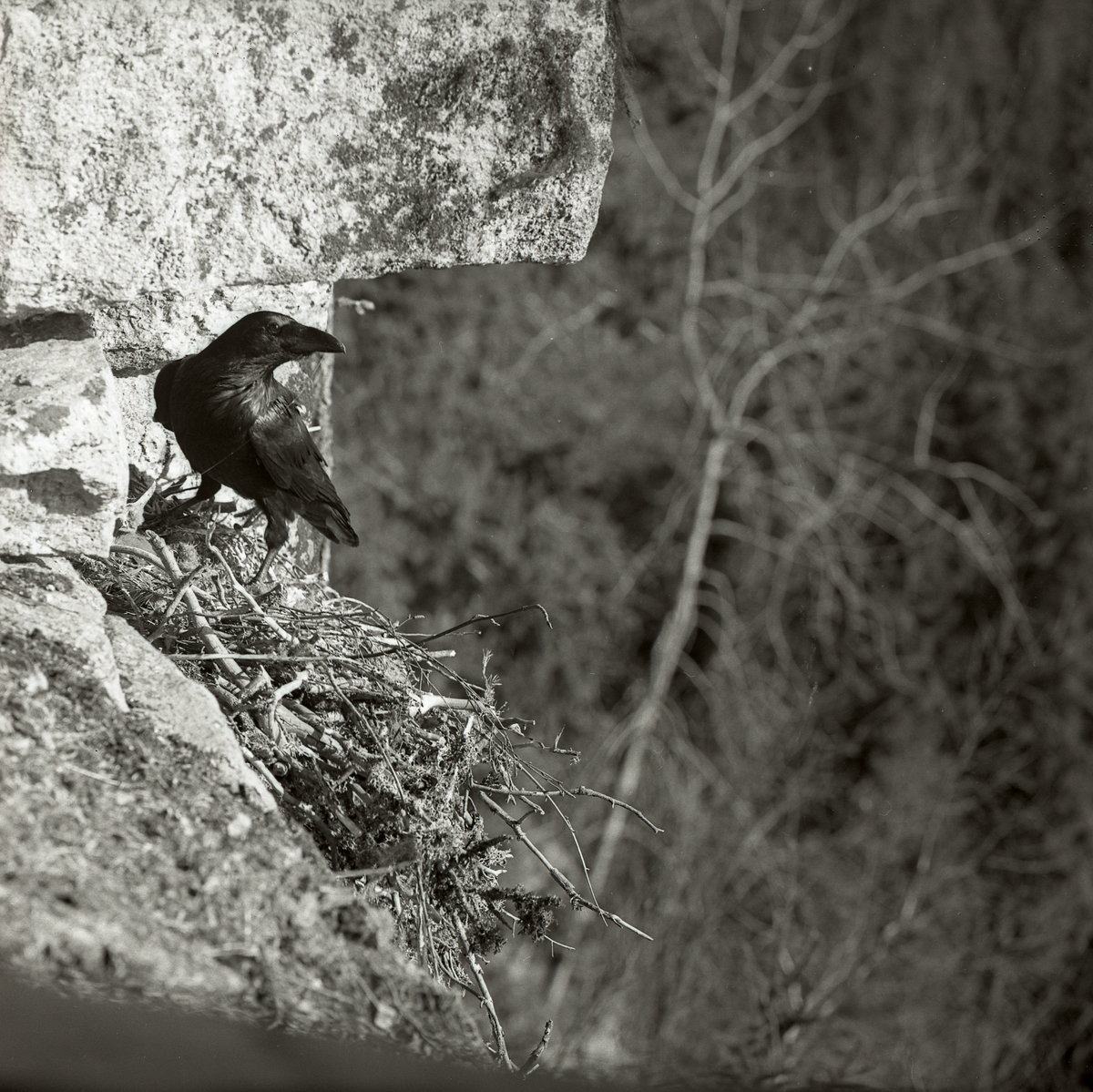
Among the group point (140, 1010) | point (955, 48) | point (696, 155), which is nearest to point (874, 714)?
point (696, 155)

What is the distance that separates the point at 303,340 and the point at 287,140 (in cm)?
40

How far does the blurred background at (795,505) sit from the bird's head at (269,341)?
4.57m

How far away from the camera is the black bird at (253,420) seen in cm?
267

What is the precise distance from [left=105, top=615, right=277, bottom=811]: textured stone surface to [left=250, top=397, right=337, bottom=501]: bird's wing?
0.67 metres

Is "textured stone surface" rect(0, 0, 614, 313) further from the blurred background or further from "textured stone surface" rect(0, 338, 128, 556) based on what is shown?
the blurred background

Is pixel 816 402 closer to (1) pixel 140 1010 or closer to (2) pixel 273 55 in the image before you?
(2) pixel 273 55

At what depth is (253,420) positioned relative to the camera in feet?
9.00

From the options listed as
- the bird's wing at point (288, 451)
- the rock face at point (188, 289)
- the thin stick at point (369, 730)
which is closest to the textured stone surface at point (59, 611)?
the rock face at point (188, 289)

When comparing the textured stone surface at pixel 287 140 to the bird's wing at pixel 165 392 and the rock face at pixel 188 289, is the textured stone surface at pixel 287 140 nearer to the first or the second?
the rock face at pixel 188 289

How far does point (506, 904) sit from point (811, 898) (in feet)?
17.5

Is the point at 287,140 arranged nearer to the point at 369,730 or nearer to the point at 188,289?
the point at 188,289

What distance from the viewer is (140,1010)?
1222 mm

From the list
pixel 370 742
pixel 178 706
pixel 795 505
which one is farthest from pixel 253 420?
pixel 795 505

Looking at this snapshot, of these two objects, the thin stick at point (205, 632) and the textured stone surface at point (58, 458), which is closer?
the textured stone surface at point (58, 458)
